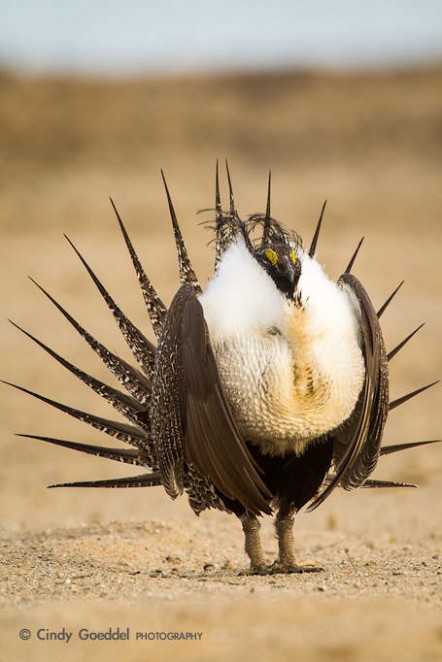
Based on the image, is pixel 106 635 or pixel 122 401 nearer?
pixel 106 635

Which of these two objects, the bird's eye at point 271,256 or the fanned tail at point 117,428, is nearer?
the bird's eye at point 271,256

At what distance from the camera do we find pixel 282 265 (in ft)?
12.9

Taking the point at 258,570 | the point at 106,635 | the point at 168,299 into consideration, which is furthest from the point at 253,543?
the point at 168,299

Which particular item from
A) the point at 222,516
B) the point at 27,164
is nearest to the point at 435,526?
the point at 222,516

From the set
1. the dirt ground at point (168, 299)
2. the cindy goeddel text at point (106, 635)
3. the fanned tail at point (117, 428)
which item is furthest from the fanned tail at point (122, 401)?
the cindy goeddel text at point (106, 635)

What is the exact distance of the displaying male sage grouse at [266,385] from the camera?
3.82 m

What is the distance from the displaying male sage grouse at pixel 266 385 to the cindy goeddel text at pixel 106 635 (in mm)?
891

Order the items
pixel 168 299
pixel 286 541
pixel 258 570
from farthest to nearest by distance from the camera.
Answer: pixel 168 299 → pixel 286 541 → pixel 258 570

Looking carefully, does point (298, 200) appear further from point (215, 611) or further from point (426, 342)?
point (215, 611)

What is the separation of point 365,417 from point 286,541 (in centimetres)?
70

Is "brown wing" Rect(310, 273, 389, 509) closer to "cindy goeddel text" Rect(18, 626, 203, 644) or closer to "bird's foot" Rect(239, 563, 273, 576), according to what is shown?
"bird's foot" Rect(239, 563, 273, 576)

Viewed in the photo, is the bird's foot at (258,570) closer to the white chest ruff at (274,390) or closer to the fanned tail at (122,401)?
the white chest ruff at (274,390)

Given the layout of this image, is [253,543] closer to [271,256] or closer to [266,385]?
[266,385]

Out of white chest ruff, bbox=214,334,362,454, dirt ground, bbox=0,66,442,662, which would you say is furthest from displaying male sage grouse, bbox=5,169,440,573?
dirt ground, bbox=0,66,442,662
